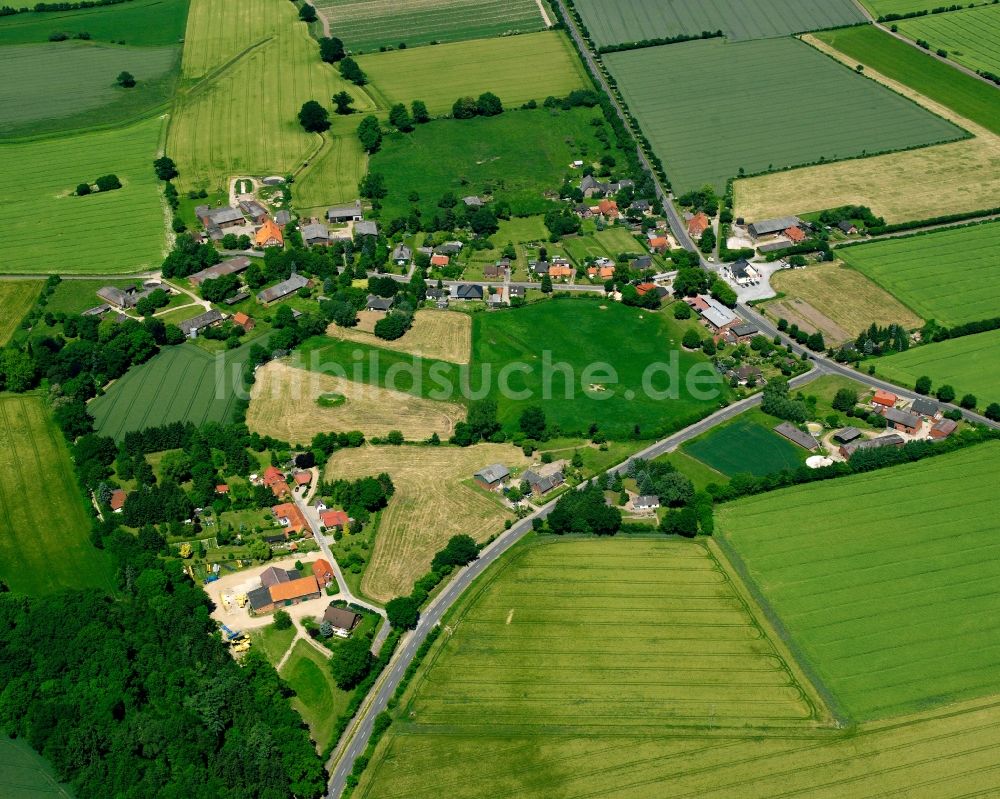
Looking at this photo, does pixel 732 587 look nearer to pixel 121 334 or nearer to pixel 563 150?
pixel 121 334

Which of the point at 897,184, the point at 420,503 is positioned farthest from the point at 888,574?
the point at 897,184

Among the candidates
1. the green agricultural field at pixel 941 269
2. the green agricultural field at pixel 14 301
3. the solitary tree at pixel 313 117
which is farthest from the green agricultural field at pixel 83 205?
the green agricultural field at pixel 941 269

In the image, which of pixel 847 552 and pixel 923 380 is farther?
pixel 923 380

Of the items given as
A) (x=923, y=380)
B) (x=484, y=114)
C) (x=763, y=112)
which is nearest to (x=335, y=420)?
(x=923, y=380)

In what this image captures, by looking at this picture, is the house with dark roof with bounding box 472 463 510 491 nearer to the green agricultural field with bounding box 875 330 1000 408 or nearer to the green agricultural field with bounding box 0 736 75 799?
the green agricultural field with bounding box 875 330 1000 408

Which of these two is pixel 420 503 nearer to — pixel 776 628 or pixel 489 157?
pixel 776 628

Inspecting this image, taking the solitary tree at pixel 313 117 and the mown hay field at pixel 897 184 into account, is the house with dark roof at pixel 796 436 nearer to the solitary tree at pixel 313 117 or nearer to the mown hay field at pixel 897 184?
the mown hay field at pixel 897 184
